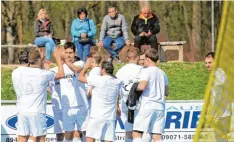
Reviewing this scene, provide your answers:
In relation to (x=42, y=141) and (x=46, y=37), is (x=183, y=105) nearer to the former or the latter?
(x=42, y=141)

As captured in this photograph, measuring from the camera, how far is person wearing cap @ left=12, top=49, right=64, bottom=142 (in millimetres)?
12867

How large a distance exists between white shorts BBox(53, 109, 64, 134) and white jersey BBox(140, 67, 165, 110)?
214cm

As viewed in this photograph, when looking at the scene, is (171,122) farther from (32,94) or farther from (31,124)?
(32,94)

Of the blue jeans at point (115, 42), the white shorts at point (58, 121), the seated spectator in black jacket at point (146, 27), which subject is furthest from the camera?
the blue jeans at point (115, 42)

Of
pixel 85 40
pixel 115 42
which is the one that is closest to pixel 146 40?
pixel 115 42

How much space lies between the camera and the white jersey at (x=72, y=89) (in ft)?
46.4

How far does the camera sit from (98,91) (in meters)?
12.9

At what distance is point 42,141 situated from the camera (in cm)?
1333

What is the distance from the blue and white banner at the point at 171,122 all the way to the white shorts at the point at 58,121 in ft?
2.45

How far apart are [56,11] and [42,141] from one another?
94.4ft

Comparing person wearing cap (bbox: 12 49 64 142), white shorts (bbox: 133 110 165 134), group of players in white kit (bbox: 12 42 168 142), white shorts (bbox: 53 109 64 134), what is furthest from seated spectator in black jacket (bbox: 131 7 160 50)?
white shorts (bbox: 133 110 165 134)

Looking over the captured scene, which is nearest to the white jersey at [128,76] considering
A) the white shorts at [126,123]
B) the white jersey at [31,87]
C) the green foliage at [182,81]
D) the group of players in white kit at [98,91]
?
the group of players in white kit at [98,91]

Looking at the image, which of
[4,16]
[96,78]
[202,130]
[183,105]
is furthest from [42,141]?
[4,16]

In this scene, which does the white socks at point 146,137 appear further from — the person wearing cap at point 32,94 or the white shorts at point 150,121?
the person wearing cap at point 32,94
